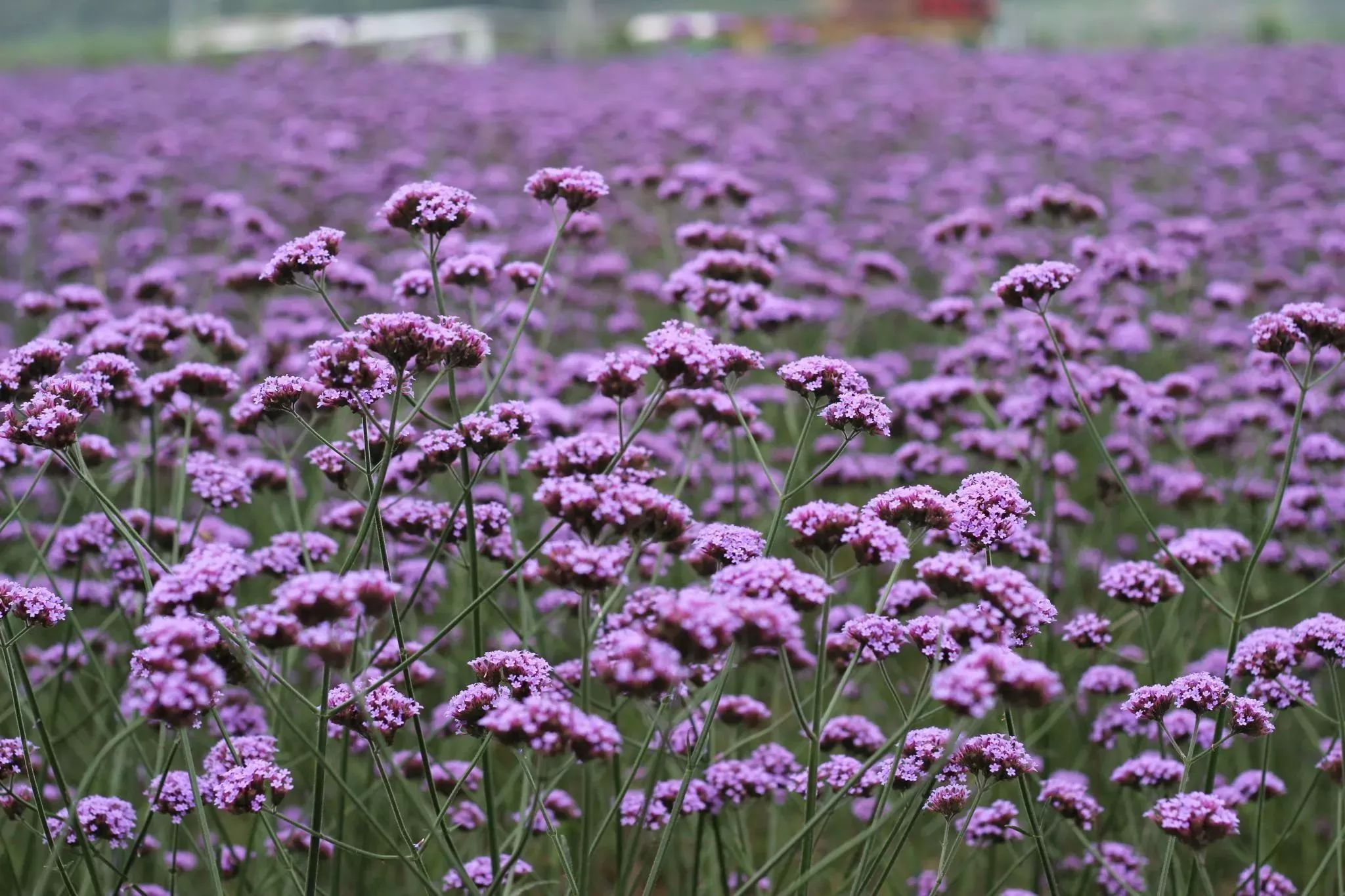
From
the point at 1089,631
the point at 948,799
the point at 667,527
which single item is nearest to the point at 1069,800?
the point at 1089,631

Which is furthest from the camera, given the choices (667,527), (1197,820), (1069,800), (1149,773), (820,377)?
(1149,773)

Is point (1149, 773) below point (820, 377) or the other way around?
below

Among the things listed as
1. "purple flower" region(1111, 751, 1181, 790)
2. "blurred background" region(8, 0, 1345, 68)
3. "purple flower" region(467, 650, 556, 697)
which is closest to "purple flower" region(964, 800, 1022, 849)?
"purple flower" region(1111, 751, 1181, 790)

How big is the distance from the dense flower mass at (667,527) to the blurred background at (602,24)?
1040cm

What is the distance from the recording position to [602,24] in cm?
2633

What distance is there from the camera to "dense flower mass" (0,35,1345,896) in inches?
76.3

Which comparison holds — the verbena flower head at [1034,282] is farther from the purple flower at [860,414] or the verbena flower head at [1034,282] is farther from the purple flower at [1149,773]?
the purple flower at [1149,773]

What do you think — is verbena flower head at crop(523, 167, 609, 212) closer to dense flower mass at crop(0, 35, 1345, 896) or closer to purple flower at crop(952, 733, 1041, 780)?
dense flower mass at crop(0, 35, 1345, 896)

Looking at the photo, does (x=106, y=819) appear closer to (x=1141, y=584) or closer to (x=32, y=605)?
(x=32, y=605)

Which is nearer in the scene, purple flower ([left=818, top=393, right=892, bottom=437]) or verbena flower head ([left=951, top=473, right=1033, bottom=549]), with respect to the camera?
verbena flower head ([left=951, top=473, right=1033, bottom=549])

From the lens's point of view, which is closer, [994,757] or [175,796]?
[994,757]

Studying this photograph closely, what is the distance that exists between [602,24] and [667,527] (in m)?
25.9

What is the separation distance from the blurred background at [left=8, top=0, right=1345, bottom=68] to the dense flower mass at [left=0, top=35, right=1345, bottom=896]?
10403mm

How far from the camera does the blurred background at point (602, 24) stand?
1889 centimetres
